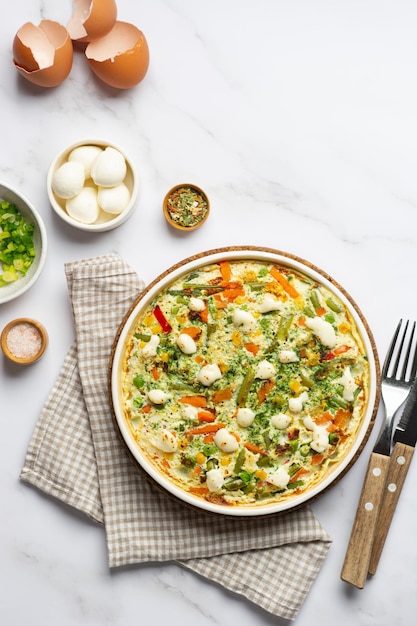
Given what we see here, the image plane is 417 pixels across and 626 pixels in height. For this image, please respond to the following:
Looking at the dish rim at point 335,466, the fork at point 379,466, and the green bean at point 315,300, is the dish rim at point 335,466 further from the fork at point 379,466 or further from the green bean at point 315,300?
the fork at point 379,466

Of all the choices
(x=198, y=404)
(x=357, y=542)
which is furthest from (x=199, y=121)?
(x=357, y=542)

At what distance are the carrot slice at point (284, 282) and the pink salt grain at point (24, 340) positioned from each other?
1.31 m

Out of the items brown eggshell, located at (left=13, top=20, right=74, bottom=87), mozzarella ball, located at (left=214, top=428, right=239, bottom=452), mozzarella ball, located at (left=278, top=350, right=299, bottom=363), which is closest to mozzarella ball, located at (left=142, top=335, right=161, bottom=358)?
mozzarella ball, located at (left=214, top=428, right=239, bottom=452)

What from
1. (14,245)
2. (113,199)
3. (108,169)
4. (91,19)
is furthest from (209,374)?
(91,19)

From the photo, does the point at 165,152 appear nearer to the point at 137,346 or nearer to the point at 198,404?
the point at 137,346

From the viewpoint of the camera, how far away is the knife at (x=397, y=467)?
3.62 m

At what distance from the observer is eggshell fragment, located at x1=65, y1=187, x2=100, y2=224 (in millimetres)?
3686

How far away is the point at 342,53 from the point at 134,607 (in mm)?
3248

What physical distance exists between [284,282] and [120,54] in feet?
4.71

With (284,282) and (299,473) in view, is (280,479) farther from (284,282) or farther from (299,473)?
(284,282)

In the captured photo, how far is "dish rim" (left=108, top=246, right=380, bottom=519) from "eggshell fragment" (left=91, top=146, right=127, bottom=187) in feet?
1.85

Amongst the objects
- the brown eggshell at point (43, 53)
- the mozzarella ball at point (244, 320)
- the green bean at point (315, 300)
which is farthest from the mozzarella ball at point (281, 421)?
the brown eggshell at point (43, 53)

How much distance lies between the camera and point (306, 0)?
12.6 ft

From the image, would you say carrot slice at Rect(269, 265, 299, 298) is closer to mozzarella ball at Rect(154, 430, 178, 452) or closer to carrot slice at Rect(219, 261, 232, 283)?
carrot slice at Rect(219, 261, 232, 283)
